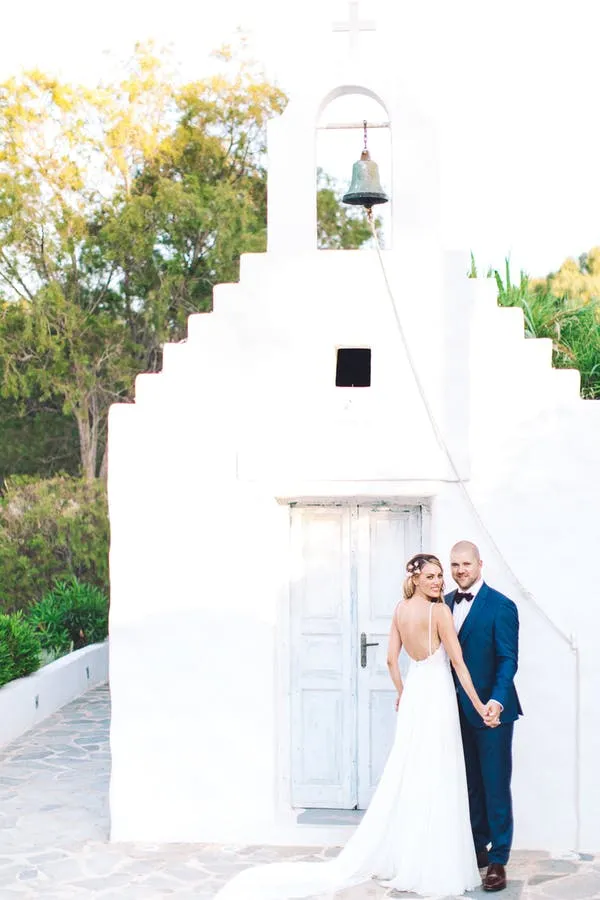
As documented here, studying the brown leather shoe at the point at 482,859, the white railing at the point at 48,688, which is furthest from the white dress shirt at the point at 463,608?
the white railing at the point at 48,688

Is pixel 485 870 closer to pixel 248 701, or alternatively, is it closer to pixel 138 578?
pixel 248 701

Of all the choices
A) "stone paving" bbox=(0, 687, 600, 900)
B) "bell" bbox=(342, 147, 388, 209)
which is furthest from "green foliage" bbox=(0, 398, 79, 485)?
"bell" bbox=(342, 147, 388, 209)

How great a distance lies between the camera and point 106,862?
7.35 meters

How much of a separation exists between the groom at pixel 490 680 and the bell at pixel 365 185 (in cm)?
243

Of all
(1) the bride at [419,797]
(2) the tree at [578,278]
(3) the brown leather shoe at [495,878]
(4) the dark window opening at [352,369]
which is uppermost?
(2) the tree at [578,278]

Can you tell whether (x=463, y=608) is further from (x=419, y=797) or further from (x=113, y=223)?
(x=113, y=223)

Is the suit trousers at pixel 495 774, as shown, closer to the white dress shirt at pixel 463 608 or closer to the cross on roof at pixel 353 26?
the white dress shirt at pixel 463 608

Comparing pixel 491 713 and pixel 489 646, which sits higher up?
pixel 489 646

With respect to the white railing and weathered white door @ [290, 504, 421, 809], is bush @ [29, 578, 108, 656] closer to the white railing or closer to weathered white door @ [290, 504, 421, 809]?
the white railing

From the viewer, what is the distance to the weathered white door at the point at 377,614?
26.1 feet

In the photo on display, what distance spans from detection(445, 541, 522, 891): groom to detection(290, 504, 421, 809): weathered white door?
98cm

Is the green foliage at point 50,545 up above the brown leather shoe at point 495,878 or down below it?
above

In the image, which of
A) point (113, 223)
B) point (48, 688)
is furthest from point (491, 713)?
point (113, 223)

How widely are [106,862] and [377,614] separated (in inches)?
96.4
